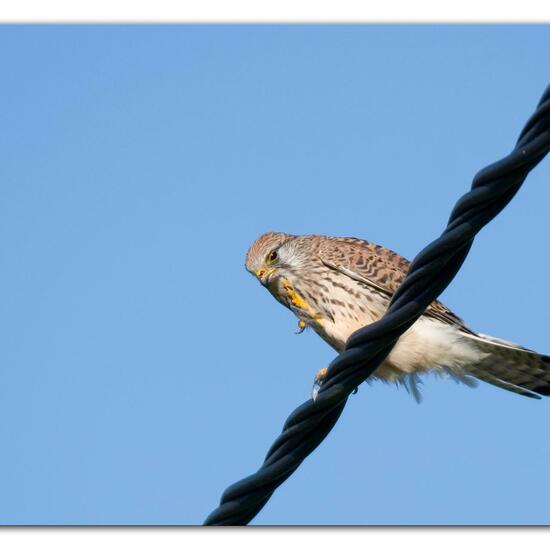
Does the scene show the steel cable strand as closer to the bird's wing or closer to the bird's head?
the bird's wing

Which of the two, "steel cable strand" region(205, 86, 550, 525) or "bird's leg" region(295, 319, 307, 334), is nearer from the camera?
"steel cable strand" region(205, 86, 550, 525)

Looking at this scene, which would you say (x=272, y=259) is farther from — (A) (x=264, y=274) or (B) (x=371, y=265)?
(B) (x=371, y=265)

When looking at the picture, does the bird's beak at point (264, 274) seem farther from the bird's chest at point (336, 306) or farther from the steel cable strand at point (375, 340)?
the steel cable strand at point (375, 340)

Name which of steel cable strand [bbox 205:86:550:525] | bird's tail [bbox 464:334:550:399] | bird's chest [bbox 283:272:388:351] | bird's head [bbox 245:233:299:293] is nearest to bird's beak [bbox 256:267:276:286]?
bird's head [bbox 245:233:299:293]

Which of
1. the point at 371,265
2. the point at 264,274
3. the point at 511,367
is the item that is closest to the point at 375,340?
the point at 511,367
